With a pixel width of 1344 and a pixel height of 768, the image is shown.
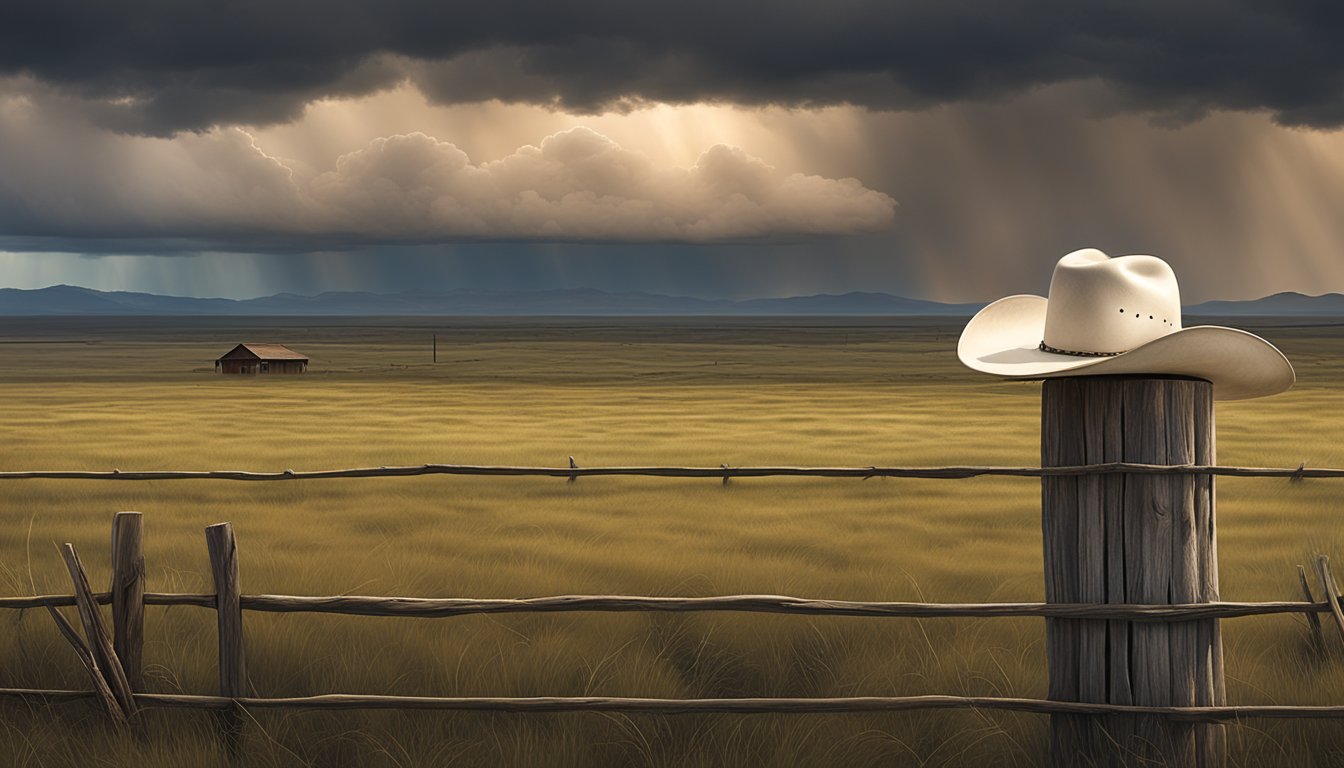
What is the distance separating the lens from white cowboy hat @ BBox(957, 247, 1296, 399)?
14.4 feet

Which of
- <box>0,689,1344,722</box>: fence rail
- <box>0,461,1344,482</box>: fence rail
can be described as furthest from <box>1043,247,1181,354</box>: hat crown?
<box>0,689,1344,722</box>: fence rail

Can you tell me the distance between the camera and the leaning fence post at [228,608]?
5.14 metres

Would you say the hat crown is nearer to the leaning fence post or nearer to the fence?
the fence

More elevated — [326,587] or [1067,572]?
[1067,572]

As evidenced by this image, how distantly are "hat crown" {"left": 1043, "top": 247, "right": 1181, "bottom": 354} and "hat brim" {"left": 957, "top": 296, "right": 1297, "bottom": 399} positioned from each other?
88mm

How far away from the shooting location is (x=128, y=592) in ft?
17.3

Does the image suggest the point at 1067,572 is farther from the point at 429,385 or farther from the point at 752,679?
the point at 429,385

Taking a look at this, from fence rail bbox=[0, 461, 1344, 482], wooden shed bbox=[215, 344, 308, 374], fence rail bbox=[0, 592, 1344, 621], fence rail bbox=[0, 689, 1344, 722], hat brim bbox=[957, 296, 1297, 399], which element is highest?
wooden shed bbox=[215, 344, 308, 374]


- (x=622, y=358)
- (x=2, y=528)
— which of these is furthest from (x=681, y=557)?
(x=622, y=358)

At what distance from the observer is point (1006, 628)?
Result: 295 inches

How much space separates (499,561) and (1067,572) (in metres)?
7.32

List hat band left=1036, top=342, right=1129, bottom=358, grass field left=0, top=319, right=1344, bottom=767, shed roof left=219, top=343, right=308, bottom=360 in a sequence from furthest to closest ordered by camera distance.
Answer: shed roof left=219, top=343, right=308, bottom=360
grass field left=0, top=319, right=1344, bottom=767
hat band left=1036, top=342, right=1129, bottom=358

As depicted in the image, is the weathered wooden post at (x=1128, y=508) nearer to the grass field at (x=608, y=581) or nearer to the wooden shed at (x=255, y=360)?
the grass field at (x=608, y=581)

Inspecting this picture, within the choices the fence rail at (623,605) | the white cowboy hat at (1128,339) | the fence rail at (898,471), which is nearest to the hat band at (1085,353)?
the white cowboy hat at (1128,339)
